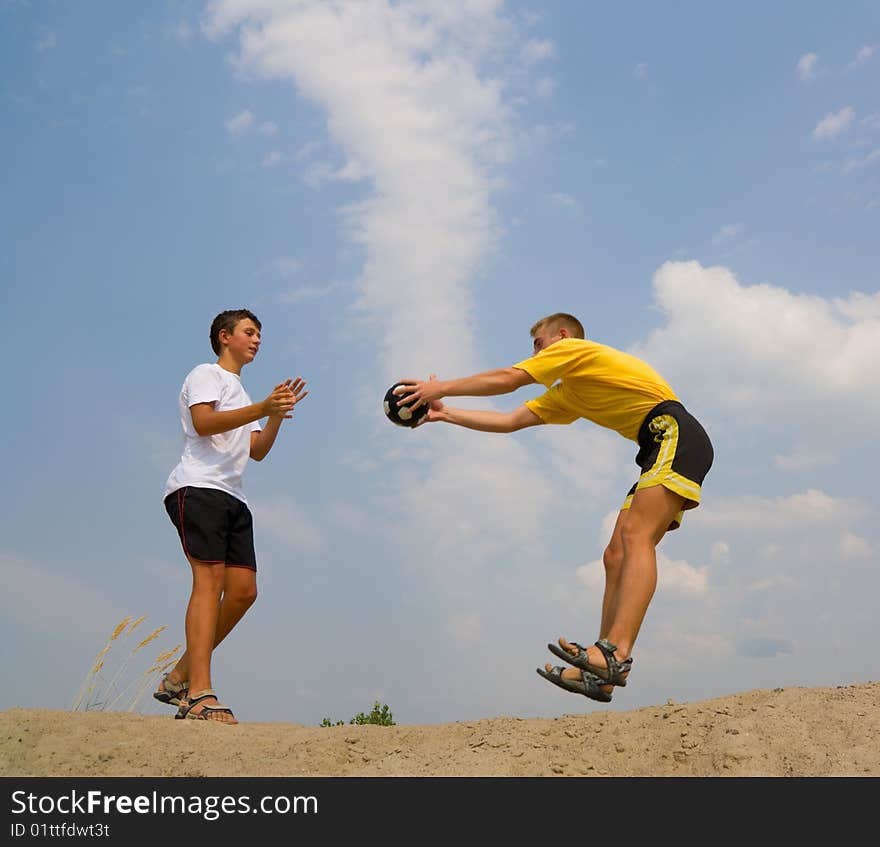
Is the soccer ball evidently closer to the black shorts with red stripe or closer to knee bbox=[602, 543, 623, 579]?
the black shorts with red stripe

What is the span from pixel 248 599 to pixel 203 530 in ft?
1.98

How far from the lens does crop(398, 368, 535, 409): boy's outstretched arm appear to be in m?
5.17

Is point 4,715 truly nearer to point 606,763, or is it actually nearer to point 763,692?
point 606,763

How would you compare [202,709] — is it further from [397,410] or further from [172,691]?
[397,410]

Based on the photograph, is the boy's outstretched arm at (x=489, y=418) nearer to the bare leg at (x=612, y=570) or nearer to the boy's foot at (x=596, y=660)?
the bare leg at (x=612, y=570)

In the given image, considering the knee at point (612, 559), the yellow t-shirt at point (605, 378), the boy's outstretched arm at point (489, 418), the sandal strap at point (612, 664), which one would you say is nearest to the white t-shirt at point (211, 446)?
the boy's outstretched arm at point (489, 418)

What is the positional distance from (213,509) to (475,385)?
2014 millimetres

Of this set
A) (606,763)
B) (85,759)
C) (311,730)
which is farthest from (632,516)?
(85,759)

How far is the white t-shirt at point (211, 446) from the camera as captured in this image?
5.98m

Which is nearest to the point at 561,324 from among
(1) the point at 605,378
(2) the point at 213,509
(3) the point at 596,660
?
(1) the point at 605,378

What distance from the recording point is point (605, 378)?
5234 millimetres

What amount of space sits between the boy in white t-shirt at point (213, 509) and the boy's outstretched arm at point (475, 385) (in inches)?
39.9

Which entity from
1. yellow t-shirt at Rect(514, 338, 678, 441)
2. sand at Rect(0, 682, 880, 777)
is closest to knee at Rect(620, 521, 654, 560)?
yellow t-shirt at Rect(514, 338, 678, 441)
